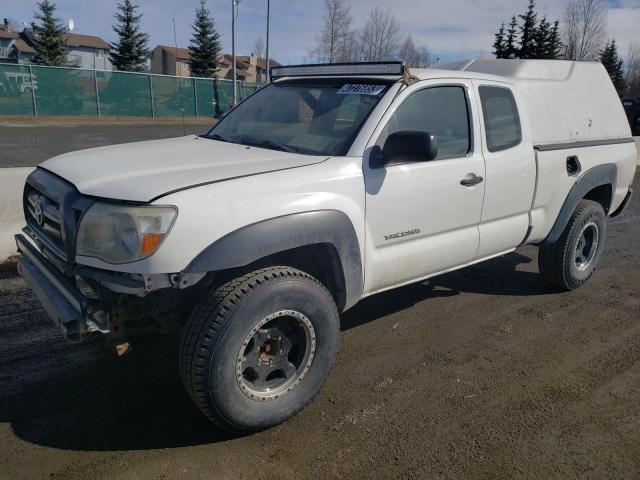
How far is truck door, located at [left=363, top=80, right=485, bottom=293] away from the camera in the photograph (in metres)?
3.36

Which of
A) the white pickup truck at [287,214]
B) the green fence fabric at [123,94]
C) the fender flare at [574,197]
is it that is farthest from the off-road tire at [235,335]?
the green fence fabric at [123,94]

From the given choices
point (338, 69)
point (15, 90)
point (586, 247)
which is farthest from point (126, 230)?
point (15, 90)

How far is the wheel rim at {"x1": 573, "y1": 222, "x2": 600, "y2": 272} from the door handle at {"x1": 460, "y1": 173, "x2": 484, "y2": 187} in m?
1.92

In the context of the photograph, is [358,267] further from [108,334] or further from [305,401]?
[108,334]

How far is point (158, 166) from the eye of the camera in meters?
3.00

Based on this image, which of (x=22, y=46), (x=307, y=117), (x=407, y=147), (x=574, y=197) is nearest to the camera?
(x=407, y=147)

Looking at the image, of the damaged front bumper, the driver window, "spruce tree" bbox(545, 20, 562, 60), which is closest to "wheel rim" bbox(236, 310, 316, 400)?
the damaged front bumper

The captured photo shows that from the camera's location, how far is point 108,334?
2.77m

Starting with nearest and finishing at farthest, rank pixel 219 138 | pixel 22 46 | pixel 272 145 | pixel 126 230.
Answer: pixel 126 230 < pixel 272 145 < pixel 219 138 < pixel 22 46

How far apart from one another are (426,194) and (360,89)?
0.83 m

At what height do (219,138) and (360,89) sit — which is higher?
(360,89)

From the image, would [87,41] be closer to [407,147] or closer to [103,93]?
[103,93]

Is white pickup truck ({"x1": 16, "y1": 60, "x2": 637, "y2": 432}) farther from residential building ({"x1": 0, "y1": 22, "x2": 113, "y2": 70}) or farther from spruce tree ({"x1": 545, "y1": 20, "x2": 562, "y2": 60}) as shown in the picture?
residential building ({"x1": 0, "y1": 22, "x2": 113, "y2": 70})

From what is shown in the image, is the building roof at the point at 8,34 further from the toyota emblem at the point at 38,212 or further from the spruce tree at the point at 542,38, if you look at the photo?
the toyota emblem at the point at 38,212
